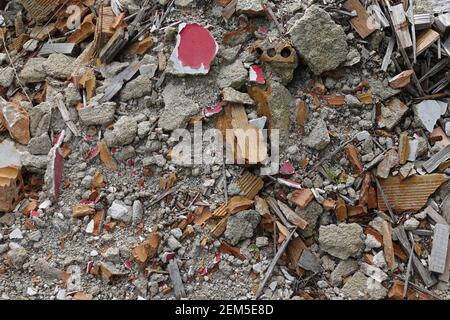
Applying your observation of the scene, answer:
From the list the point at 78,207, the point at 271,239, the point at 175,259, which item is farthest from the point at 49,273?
the point at 271,239

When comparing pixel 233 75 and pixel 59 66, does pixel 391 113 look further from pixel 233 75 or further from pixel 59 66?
pixel 59 66

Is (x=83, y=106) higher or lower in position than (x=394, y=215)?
higher

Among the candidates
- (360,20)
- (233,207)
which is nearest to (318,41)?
(360,20)

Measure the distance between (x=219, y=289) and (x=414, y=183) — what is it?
138 centimetres

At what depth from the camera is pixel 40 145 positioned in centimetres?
383

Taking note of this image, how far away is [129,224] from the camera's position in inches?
138

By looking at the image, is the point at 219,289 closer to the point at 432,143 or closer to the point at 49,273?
the point at 49,273

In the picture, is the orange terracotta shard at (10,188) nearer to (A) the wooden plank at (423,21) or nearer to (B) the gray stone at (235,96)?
(B) the gray stone at (235,96)

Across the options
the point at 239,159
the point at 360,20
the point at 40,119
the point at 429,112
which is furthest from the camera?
the point at 40,119

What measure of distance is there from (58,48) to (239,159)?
5.61 feet

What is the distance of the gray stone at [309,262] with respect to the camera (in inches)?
133

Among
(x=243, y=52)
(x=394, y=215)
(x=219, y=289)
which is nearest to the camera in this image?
(x=219, y=289)

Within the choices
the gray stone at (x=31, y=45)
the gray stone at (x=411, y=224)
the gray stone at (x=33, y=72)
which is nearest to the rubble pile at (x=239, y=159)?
the gray stone at (x=411, y=224)

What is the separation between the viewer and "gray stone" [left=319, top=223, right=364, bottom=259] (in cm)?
336
